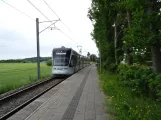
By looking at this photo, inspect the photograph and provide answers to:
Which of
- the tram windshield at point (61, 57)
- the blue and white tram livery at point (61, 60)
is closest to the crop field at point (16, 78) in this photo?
the blue and white tram livery at point (61, 60)

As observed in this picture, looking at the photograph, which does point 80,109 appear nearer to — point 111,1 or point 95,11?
point 111,1

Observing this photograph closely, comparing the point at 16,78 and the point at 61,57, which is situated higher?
the point at 61,57

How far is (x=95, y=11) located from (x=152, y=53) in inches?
874

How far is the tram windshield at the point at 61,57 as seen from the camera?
32719mm

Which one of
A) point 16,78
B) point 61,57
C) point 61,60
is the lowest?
point 16,78

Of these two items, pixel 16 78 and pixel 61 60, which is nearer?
pixel 16 78

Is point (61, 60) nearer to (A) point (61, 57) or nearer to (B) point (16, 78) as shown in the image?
(A) point (61, 57)

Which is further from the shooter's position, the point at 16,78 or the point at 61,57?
the point at 61,57

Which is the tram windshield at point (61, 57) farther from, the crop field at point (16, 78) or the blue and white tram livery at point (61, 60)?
the crop field at point (16, 78)

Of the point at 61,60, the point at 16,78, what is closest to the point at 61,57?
the point at 61,60

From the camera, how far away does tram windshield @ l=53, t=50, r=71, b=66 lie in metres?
32.7

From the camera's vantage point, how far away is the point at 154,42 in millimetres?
10531

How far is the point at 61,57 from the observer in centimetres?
3278

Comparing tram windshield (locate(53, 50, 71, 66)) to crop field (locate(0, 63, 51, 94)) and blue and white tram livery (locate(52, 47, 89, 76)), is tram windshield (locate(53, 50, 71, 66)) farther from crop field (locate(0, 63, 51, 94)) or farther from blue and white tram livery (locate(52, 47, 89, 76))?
crop field (locate(0, 63, 51, 94))
